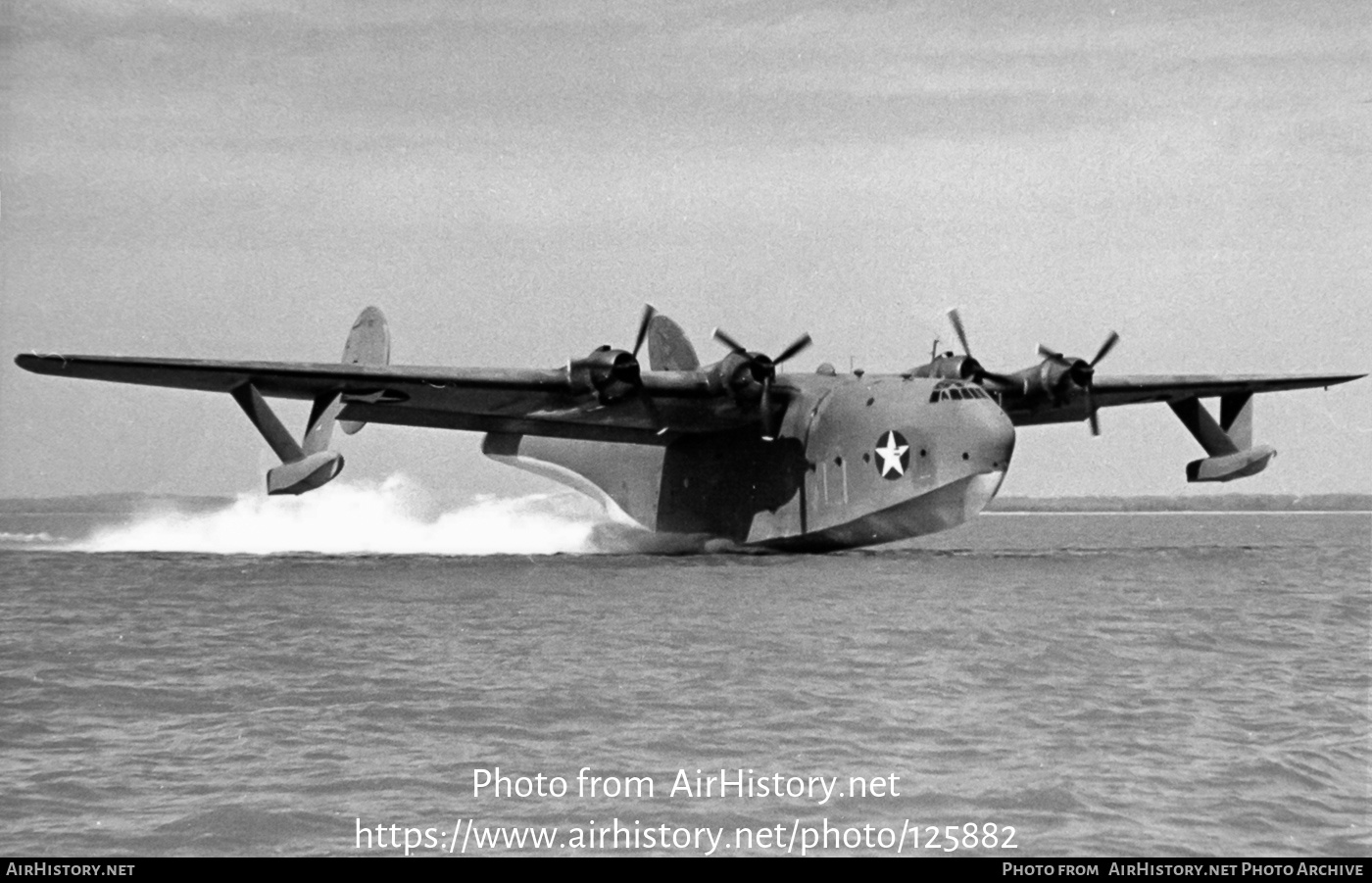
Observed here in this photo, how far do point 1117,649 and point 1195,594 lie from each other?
770 cm

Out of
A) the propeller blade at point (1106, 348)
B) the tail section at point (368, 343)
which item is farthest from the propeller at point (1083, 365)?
the tail section at point (368, 343)

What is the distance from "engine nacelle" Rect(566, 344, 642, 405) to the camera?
26.1 m

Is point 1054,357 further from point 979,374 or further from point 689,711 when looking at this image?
point 689,711

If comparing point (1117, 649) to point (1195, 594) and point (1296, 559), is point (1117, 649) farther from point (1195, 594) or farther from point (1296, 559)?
point (1296, 559)

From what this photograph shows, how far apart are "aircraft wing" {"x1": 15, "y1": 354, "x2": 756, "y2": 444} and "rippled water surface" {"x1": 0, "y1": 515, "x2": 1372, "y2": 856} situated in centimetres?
397

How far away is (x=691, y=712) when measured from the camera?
39.0 ft

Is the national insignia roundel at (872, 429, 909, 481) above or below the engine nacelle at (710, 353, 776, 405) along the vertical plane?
below

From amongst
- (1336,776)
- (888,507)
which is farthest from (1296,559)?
(1336,776)

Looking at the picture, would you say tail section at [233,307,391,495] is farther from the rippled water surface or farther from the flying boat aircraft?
the rippled water surface

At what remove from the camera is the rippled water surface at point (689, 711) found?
873cm

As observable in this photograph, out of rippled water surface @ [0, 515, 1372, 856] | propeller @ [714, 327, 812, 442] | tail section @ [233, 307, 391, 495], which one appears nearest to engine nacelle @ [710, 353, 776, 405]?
propeller @ [714, 327, 812, 442]

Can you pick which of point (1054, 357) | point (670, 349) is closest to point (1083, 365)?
point (1054, 357)

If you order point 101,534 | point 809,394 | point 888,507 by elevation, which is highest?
point 809,394
